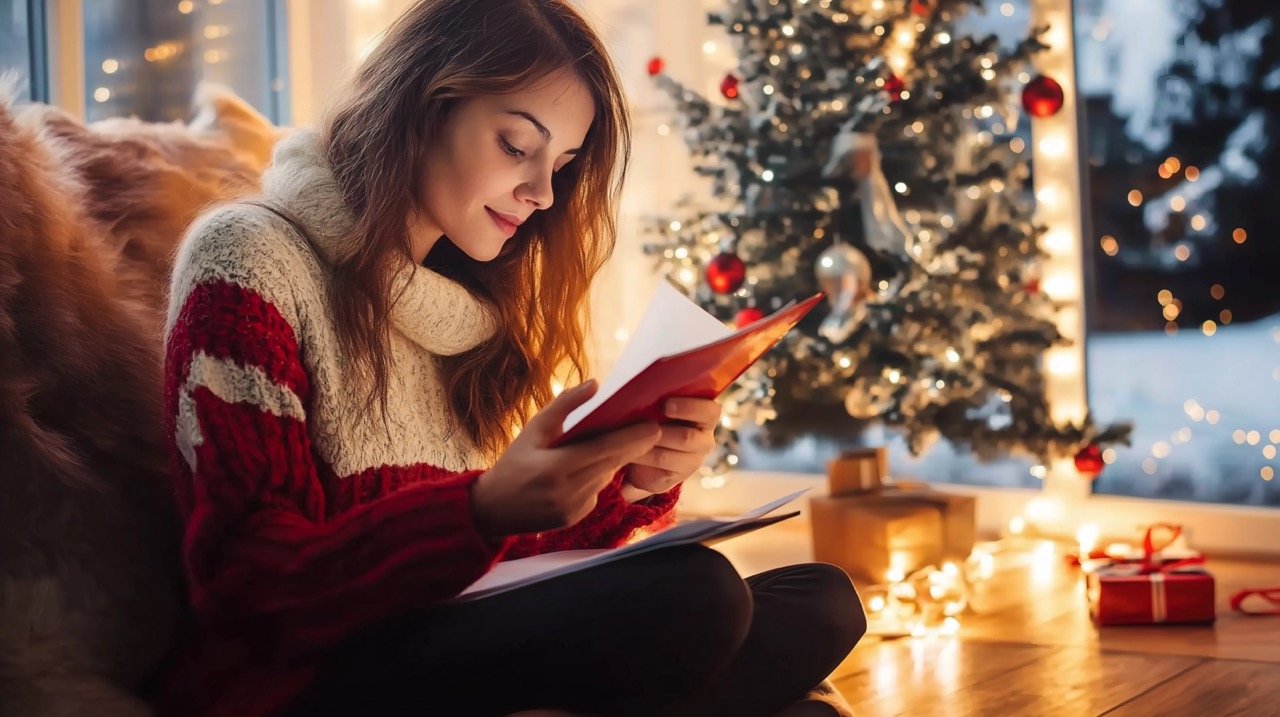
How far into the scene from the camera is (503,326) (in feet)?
4.89

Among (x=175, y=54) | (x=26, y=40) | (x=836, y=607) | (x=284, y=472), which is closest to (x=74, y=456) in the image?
(x=284, y=472)

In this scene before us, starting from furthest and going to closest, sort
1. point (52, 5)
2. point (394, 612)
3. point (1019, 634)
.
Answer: point (52, 5)
point (1019, 634)
point (394, 612)

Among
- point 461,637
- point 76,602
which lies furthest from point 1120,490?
point 76,602

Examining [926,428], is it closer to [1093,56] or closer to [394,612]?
[1093,56]

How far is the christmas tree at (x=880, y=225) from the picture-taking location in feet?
8.78

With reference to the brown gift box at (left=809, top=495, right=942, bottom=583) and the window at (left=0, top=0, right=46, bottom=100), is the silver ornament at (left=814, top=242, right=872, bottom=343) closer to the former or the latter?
the brown gift box at (left=809, top=495, right=942, bottom=583)

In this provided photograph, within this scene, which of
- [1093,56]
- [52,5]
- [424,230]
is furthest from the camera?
[1093,56]

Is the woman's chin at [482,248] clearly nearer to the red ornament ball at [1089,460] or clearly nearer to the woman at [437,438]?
the woman at [437,438]

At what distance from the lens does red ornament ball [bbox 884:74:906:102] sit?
2.65 meters

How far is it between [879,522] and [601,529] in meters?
1.08

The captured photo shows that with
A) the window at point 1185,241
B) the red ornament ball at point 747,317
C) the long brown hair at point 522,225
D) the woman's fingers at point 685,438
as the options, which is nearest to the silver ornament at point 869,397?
the red ornament ball at point 747,317

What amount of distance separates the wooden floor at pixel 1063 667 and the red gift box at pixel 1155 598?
22mm

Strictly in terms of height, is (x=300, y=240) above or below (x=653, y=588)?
above

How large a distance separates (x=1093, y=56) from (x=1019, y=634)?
1.47 meters
